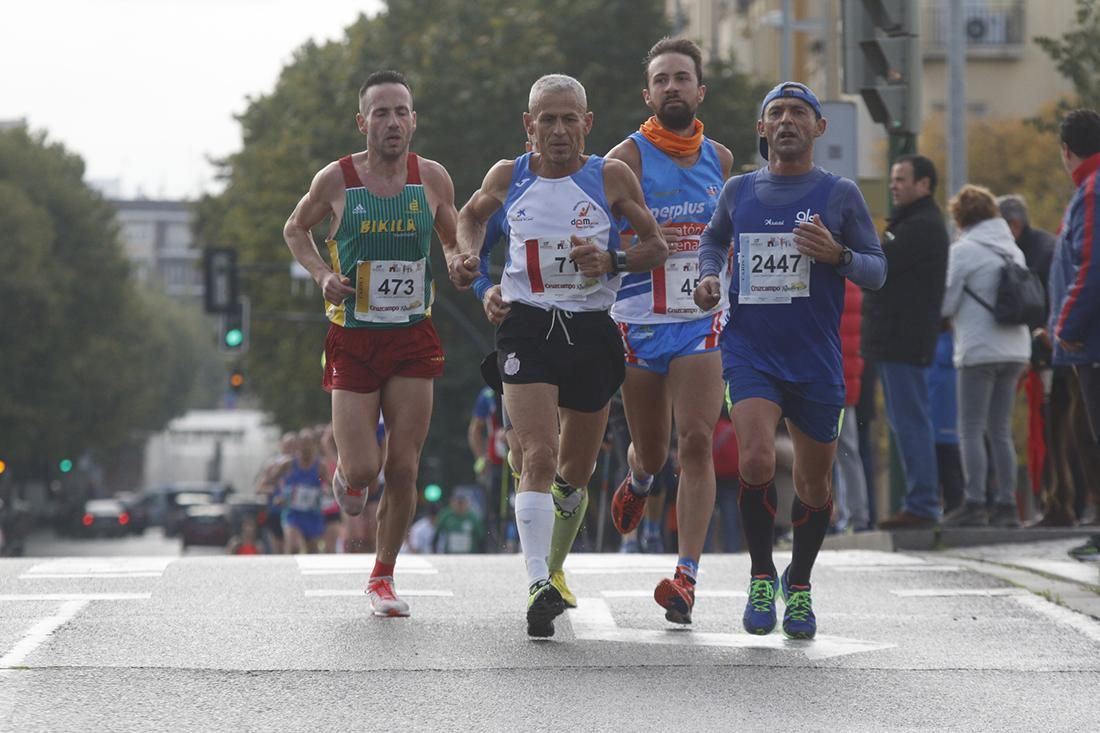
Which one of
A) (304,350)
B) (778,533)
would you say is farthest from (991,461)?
(304,350)

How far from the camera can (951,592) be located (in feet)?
36.4

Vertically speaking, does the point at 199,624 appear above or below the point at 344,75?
below

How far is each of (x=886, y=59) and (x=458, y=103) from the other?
27.4 metres

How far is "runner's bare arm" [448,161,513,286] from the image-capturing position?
31.2 ft

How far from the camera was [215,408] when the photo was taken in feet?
564

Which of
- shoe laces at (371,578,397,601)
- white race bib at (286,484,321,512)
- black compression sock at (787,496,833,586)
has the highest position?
black compression sock at (787,496,833,586)

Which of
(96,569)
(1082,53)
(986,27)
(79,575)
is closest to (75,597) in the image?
(79,575)

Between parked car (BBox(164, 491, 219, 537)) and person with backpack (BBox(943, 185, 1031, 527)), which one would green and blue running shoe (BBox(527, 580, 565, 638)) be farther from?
parked car (BBox(164, 491, 219, 537))

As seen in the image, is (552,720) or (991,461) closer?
(552,720)

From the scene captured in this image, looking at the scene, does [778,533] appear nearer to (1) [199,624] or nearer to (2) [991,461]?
(2) [991,461]

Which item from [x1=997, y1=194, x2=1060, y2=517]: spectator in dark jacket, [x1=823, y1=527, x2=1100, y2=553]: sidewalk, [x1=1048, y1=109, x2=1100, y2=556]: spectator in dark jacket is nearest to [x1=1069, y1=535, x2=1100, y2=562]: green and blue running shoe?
[x1=1048, y1=109, x2=1100, y2=556]: spectator in dark jacket

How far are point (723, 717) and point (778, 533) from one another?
12139 millimetres

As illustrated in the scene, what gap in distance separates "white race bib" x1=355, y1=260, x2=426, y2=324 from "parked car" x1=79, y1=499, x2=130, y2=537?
81002 millimetres

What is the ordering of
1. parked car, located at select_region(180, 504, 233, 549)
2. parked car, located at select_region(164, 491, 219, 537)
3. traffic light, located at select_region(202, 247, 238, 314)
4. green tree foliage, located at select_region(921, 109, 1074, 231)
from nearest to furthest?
traffic light, located at select_region(202, 247, 238, 314), green tree foliage, located at select_region(921, 109, 1074, 231), parked car, located at select_region(180, 504, 233, 549), parked car, located at select_region(164, 491, 219, 537)
